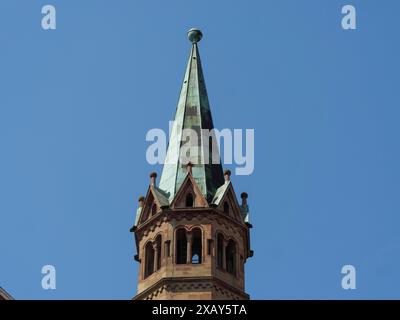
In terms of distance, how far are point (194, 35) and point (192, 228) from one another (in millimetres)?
16185

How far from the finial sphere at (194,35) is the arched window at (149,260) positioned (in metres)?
15.9

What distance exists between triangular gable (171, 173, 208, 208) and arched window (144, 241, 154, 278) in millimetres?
2499

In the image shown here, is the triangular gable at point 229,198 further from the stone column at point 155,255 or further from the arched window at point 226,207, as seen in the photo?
the stone column at point 155,255

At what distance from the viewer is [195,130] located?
70.1m

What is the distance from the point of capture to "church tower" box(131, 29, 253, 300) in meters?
62.5

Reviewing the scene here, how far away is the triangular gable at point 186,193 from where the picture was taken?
65312 millimetres

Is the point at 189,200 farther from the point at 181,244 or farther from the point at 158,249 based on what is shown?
the point at 158,249

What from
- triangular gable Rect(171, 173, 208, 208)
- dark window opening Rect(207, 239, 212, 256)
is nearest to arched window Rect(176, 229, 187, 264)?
dark window opening Rect(207, 239, 212, 256)

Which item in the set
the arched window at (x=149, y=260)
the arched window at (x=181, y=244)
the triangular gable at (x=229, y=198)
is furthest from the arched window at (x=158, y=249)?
the triangular gable at (x=229, y=198)

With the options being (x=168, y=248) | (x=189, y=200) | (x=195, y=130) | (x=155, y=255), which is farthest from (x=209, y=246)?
(x=195, y=130)

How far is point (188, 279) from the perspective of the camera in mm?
62188

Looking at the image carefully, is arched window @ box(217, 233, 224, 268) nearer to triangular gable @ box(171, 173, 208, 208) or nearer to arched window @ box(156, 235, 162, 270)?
triangular gable @ box(171, 173, 208, 208)
